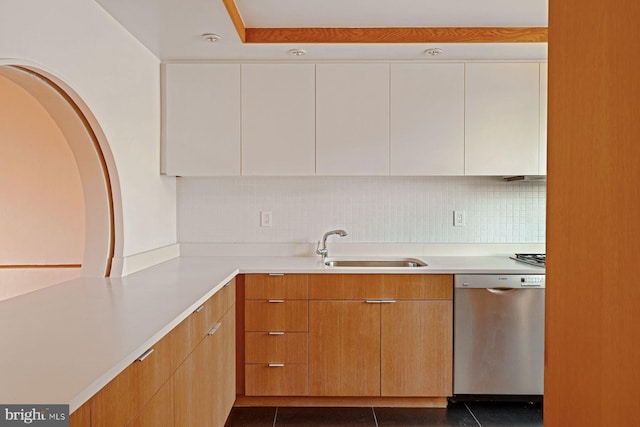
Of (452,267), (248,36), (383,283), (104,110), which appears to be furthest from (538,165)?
(104,110)

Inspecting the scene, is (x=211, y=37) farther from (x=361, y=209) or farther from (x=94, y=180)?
(x=361, y=209)

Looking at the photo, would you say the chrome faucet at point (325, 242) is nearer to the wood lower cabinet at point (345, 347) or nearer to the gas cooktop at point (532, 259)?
the wood lower cabinet at point (345, 347)

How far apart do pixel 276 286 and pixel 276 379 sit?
1.79 feet

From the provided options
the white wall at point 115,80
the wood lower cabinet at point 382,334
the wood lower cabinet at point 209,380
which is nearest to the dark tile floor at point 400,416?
the wood lower cabinet at point 382,334

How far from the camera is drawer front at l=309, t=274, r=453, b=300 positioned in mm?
2811

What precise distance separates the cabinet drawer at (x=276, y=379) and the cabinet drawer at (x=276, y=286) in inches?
16.1

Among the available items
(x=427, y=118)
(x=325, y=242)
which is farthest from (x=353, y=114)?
(x=325, y=242)

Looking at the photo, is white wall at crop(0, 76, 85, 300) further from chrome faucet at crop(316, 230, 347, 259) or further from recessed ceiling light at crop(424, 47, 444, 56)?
recessed ceiling light at crop(424, 47, 444, 56)

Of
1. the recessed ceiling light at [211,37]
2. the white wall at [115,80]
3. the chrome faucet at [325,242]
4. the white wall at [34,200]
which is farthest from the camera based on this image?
the chrome faucet at [325,242]

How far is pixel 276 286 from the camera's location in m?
2.83

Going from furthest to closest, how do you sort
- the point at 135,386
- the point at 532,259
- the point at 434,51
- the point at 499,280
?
the point at 532,259, the point at 434,51, the point at 499,280, the point at 135,386

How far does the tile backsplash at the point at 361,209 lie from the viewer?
11.1ft

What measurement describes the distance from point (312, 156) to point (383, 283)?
914 mm

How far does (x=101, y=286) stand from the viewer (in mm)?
2160
